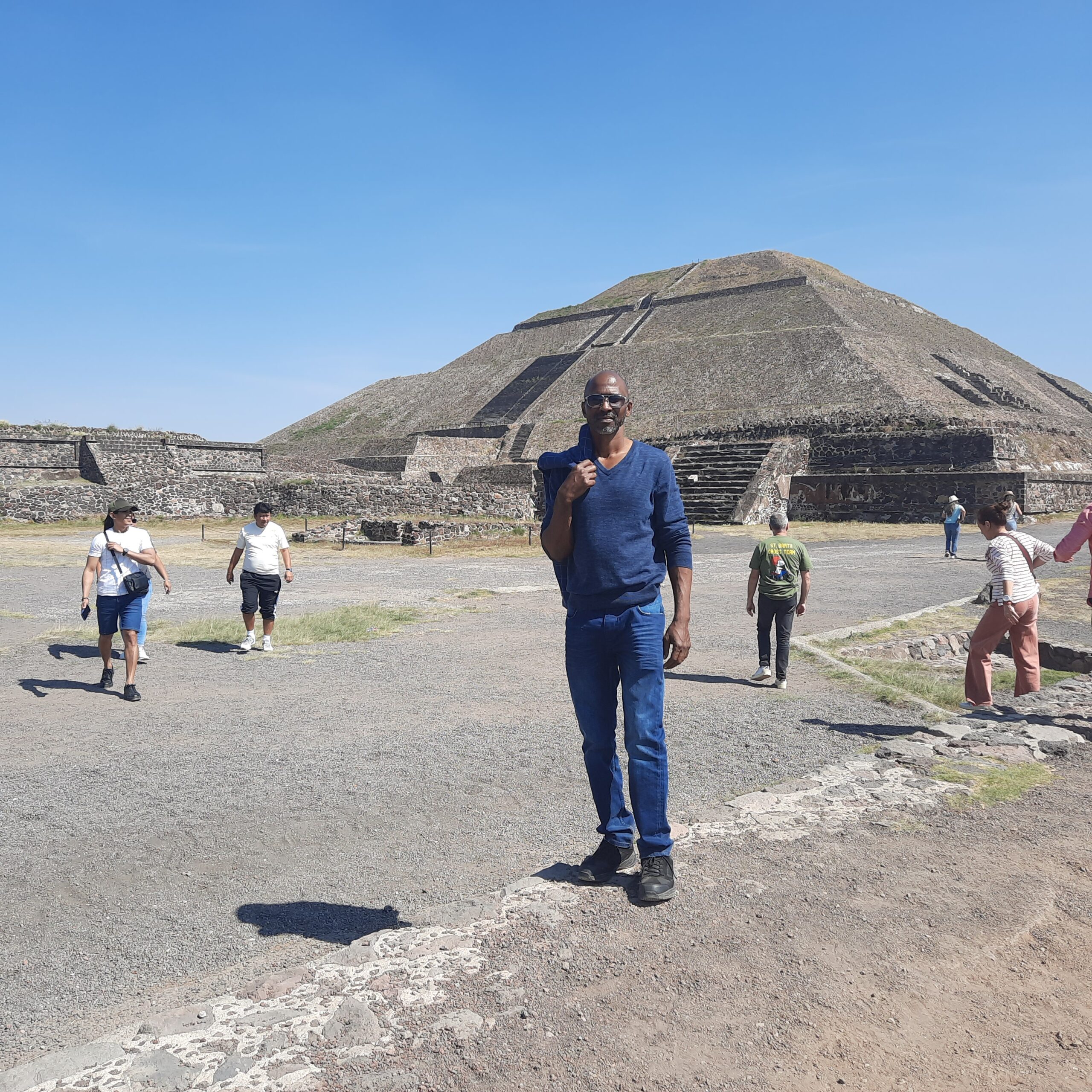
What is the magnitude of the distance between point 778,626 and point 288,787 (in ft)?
15.0

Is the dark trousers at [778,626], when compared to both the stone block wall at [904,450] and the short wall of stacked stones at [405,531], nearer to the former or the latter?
the short wall of stacked stones at [405,531]

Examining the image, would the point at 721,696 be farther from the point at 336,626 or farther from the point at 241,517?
the point at 241,517

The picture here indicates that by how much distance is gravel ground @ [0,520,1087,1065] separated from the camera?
3.32 metres

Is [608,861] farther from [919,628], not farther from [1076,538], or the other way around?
[919,628]

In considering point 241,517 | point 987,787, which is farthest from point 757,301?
point 987,787

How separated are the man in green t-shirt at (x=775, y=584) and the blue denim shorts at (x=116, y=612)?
532cm

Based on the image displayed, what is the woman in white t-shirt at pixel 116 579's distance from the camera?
7672 millimetres

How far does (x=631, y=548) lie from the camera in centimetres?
332

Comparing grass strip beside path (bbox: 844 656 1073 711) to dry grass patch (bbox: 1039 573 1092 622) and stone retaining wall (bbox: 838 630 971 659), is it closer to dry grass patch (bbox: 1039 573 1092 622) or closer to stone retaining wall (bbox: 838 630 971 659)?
stone retaining wall (bbox: 838 630 971 659)

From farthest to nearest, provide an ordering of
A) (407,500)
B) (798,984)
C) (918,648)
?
(407,500)
(918,648)
(798,984)

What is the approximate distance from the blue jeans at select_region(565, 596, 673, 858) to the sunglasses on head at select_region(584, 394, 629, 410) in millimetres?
761

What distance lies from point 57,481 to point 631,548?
37.6 m

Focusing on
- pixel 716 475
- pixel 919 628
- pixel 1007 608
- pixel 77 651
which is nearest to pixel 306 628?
pixel 77 651

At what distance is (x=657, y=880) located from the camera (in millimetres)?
3320
